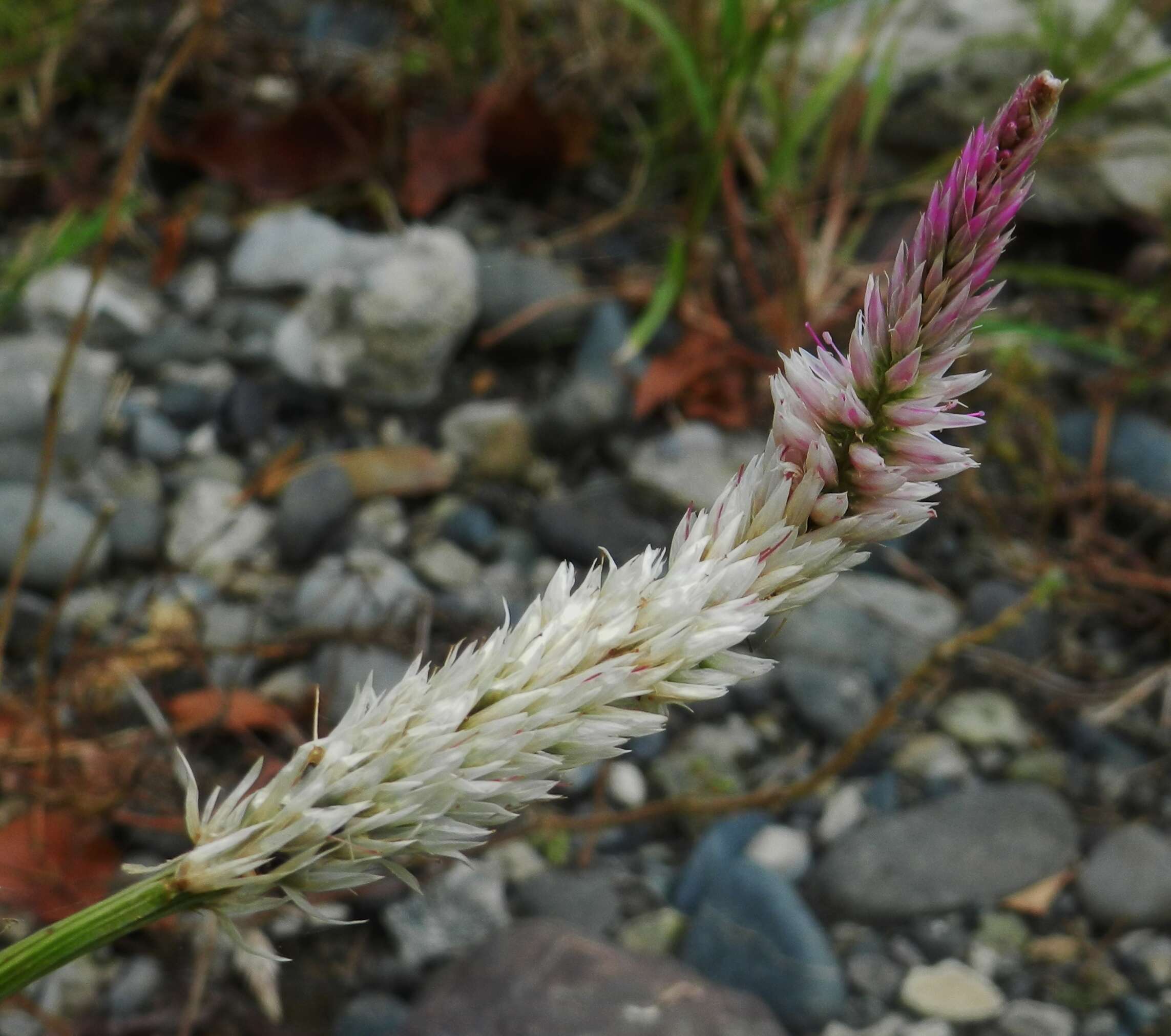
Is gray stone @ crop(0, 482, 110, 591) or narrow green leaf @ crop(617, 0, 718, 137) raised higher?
narrow green leaf @ crop(617, 0, 718, 137)

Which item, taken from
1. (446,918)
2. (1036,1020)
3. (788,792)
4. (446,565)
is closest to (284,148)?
(446,565)

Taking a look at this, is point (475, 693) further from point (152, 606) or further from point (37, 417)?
point (37, 417)

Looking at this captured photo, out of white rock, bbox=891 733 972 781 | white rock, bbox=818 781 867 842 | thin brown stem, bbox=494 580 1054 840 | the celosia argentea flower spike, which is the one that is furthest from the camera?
white rock, bbox=891 733 972 781

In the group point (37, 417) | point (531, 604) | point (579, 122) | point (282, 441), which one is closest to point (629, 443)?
point (282, 441)

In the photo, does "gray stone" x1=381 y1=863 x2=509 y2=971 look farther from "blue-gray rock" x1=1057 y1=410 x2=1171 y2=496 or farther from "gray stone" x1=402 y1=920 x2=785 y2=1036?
"blue-gray rock" x1=1057 y1=410 x2=1171 y2=496

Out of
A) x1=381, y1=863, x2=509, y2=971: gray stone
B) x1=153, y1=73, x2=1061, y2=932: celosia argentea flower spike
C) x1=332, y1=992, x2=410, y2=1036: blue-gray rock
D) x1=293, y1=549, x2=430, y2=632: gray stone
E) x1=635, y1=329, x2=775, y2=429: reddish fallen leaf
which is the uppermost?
x1=153, y1=73, x2=1061, y2=932: celosia argentea flower spike

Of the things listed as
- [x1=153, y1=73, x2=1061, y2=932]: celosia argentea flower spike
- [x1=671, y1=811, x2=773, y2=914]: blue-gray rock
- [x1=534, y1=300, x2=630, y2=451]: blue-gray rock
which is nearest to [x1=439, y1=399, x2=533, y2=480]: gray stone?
[x1=534, y1=300, x2=630, y2=451]: blue-gray rock
